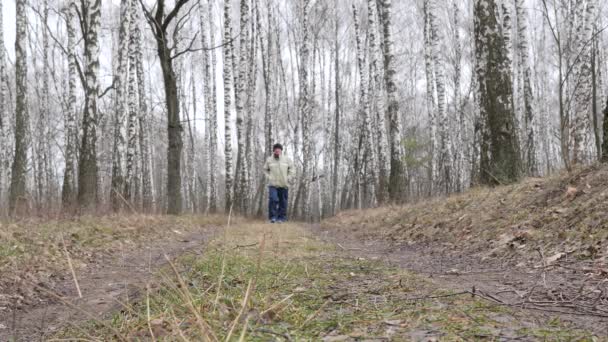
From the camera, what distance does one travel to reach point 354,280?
3193 millimetres

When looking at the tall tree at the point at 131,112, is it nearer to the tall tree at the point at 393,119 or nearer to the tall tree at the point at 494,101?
the tall tree at the point at 393,119

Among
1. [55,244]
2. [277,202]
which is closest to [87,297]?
[55,244]

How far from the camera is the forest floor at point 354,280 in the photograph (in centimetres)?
178

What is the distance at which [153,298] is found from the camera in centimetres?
245

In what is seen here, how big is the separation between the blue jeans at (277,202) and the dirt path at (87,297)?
661cm

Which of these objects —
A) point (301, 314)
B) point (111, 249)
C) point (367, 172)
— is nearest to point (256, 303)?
point (301, 314)

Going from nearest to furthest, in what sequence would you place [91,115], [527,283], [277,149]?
[527,283] < [91,115] < [277,149]

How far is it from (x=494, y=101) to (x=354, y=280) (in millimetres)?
5788

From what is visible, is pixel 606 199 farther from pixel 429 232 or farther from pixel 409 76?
pixel 409 76

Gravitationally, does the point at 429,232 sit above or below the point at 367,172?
below

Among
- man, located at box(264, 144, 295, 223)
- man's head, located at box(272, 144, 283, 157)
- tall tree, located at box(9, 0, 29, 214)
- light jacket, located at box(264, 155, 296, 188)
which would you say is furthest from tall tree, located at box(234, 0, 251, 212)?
tall tree, located at box(9, 0, 29, 214)

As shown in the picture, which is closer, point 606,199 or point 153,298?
point 153,298

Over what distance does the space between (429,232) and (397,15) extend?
86.0 feet

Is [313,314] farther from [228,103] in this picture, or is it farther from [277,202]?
[228,103]
